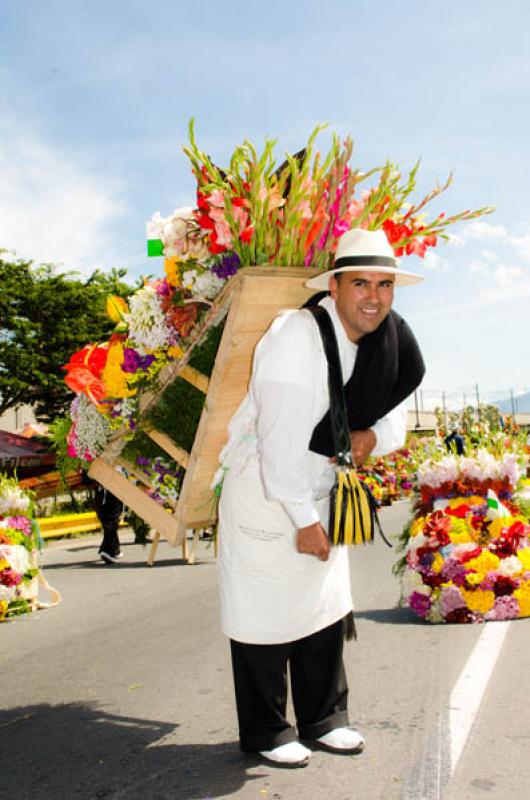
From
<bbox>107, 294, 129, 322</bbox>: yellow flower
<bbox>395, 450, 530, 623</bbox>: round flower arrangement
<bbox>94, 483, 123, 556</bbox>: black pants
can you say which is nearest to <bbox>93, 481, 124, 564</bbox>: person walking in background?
<bbox>94, 483, 123, 556</bbox>: black pants

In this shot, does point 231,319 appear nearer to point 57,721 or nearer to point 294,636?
point 294,636

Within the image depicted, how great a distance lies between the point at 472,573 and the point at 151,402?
2983 mm

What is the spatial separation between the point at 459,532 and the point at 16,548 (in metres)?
3.94

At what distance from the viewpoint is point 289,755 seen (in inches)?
147

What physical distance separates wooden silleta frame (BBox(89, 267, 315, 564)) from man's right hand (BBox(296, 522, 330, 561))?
3.05 feet

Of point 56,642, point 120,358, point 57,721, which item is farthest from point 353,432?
point 56,642

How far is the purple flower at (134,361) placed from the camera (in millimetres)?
4789

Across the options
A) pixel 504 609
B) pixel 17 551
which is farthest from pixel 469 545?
pixel 17 551

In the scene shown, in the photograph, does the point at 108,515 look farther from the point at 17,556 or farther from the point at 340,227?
the point at 340,227

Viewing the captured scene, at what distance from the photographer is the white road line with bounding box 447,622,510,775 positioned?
401 centimetres

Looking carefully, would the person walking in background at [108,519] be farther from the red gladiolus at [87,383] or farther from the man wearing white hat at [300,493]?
the man wearing white hat at [300,493]

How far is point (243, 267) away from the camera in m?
4.13

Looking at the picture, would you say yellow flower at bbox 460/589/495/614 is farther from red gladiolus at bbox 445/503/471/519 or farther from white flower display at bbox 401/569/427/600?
red gladiolus at bbox 445/503/471/519

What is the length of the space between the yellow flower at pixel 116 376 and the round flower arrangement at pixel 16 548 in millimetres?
3606
